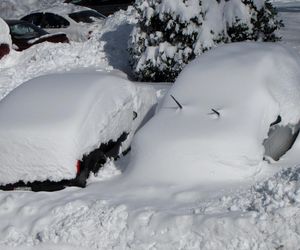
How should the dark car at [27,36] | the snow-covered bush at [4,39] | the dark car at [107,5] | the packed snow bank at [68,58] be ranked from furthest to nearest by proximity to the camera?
the dark car at [107,5]
the dark car at [27,36]
the snow-covered bush at [4,39]
the packed snow bank at [68,58]

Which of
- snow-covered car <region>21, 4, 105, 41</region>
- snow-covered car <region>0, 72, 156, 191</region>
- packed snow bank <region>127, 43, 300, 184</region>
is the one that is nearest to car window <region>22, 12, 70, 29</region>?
snow-covered car <region>21, 4, 105, 41</region>

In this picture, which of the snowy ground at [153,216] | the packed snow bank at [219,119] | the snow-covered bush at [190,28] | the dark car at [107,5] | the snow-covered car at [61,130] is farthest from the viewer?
the dark car at [107,5]

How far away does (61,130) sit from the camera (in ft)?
20.8

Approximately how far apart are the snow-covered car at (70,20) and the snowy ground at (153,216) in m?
11.9

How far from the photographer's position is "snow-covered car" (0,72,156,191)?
20.8 ft

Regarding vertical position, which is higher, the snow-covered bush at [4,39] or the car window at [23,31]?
the snow-covered bush at [4,39]

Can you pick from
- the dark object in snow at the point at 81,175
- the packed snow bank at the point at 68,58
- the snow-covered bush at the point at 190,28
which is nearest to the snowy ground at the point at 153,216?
the dark object in snow at the point at 81,175

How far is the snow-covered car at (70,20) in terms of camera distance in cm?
1806

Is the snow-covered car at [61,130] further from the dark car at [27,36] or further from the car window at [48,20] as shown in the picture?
the car window at [48,20]

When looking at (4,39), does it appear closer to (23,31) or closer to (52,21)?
(23,31)

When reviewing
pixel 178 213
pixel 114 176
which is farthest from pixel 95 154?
pixel 178 213

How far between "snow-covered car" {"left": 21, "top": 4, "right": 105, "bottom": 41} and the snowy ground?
11.9m

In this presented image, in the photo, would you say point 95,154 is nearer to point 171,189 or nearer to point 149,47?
point 171,189

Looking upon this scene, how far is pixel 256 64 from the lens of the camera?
6668 millimetres
